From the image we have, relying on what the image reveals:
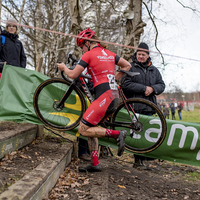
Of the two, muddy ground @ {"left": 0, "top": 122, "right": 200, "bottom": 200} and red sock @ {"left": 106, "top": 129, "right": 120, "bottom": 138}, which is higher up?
red sock @ {"left": 106, "top": 129, "right": 120, "bottom": 138}

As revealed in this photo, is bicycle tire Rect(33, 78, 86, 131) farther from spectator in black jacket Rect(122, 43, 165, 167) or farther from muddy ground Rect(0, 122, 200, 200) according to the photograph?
spectator in black jacket Rect(122, 43, 165, 167)

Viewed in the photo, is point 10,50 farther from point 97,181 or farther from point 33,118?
point 97,181

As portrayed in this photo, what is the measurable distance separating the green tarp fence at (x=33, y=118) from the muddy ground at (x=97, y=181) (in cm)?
42

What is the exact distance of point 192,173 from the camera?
5562 mm

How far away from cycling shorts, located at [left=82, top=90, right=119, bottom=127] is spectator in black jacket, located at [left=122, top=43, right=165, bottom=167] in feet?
3.42

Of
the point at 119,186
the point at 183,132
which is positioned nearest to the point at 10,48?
the point at 119,186

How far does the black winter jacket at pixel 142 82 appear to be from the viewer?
4859 millimetres

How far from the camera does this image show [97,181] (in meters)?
3.78

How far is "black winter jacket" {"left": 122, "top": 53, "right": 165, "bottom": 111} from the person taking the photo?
15.9 ft

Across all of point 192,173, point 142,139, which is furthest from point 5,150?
point 192,173

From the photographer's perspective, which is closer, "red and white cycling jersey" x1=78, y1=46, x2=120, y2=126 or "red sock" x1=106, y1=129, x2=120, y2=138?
"red and white cycling jersey" x1=78, y1=46, x2=120, y2=126

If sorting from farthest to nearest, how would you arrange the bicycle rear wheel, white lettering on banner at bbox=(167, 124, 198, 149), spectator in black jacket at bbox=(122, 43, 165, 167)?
white lettering on banner at bbox=(167, 124, 198, 149) < spectator in black jacket at bbox=(122, 43, 165, 167) < the bicycle rear wheel

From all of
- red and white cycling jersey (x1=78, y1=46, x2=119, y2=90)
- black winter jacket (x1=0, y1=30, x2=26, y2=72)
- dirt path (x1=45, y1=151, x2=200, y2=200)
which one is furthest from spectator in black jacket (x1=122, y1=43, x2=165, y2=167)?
black winter jacket (x1=0, y1=30, x2=26, y2=72)

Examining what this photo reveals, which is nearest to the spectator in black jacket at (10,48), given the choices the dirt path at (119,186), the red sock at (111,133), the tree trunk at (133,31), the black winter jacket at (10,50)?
the black winter jacket at (10,50)
